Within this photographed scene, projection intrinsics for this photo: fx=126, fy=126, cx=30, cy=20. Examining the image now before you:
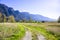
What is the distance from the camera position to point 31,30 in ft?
7.24

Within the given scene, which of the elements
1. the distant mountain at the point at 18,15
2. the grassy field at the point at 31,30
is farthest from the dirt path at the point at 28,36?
the distant mountain at the point at 18,15

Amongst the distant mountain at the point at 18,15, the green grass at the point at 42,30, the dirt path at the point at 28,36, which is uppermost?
the distant mountain at the point at 18,15

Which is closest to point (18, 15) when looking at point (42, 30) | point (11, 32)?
point (11, 32)

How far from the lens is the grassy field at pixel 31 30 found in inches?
84.4

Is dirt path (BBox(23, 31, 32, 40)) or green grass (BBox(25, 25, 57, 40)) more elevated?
green grass (BBox(25, 25, 57, 40))

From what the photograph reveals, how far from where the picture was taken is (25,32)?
2.27 meters

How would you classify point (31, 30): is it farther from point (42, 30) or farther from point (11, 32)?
point (11, 32)

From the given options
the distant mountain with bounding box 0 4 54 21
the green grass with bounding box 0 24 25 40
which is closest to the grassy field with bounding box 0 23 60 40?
the green grass with bounding box 0 24 25 40

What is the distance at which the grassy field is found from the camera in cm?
214

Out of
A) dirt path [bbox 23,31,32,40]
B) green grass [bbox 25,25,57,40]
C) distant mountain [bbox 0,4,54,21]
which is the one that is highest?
distant mountain [bbox 0,4,54,21]

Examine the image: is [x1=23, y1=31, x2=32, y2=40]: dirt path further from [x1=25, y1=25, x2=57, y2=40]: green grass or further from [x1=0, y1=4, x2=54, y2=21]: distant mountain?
[x1=0, y1=4, x2=54, y2=21]: distant mountain

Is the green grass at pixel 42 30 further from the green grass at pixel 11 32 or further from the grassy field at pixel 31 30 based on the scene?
the green grass at pixel 11 32

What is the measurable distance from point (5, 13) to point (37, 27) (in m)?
0.61

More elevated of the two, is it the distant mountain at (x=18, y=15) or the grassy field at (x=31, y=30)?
the distant mountain at (x=18, y=15)
